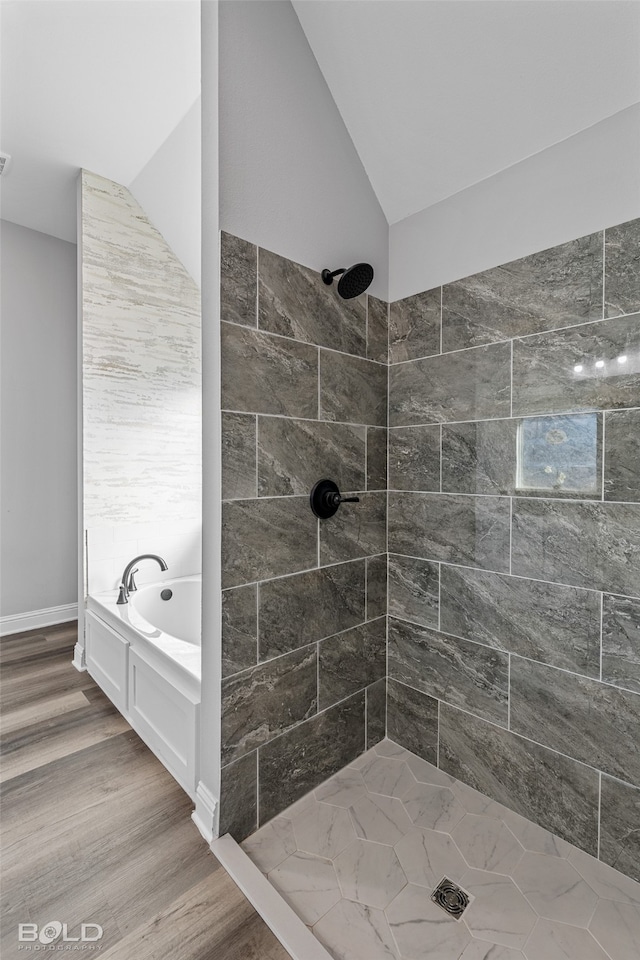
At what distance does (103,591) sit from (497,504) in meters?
2.20

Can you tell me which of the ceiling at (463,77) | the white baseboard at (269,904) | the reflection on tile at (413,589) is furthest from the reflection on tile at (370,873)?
the ceiling at (463,77)

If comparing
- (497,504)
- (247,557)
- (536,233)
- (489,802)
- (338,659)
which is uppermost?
(536,233)

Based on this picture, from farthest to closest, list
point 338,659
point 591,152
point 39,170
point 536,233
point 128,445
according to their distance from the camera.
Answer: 1. point 128,445
2. point 39,170
3. point 338,659
4. point 536,233
5. point 591,152

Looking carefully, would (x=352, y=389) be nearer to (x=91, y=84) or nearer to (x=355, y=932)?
(x=355, y=932)

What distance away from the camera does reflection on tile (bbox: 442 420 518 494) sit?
1.50m

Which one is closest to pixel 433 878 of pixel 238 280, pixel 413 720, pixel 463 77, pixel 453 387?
pixel 413 720

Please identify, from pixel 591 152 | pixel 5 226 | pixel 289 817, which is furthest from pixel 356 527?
pixel 5 226

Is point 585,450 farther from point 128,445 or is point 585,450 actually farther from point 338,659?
point 128,445

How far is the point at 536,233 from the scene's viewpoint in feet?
4.69

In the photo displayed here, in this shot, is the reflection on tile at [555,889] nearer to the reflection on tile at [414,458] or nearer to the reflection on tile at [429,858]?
the reflection on tile at [429,858]

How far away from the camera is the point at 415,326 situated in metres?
1.77

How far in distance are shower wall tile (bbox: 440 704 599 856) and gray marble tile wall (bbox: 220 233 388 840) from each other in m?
0.34

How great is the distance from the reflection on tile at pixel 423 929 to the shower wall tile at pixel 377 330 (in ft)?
5.75

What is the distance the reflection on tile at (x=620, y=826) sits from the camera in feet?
4.06
